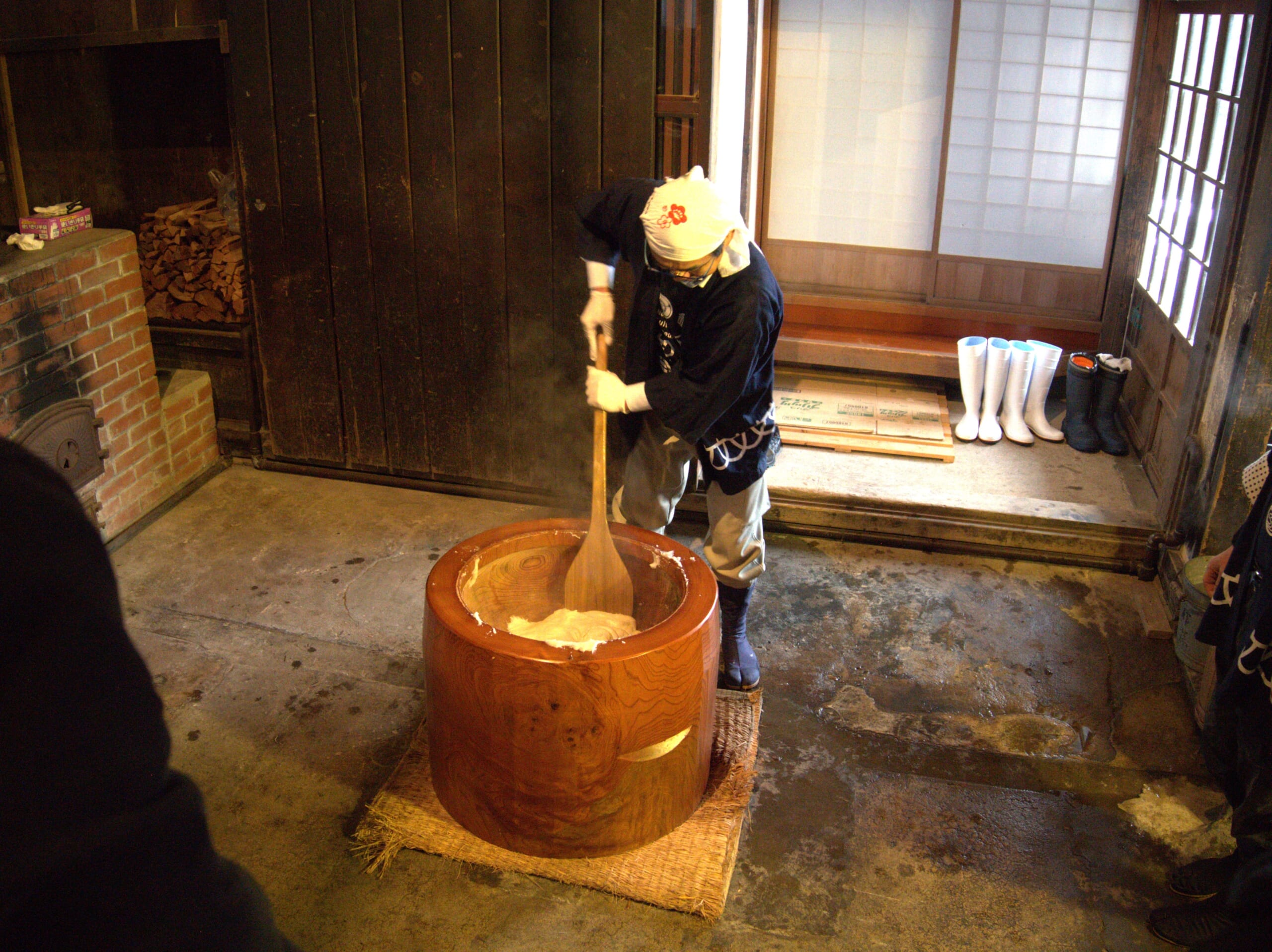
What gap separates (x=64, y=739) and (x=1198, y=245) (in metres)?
4.90

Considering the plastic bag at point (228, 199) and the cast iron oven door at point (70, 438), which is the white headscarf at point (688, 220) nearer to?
the cast iron oven door at point (70, 438)

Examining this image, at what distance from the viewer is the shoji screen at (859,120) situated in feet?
18.2

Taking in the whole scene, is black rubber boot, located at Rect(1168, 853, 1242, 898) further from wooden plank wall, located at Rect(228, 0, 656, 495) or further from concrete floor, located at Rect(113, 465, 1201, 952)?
wooden plank wall, located at Rect(228, 0, 656, 495)

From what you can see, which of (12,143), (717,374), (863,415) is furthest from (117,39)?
(863,415)

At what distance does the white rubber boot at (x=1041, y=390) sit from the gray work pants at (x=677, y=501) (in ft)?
8.03

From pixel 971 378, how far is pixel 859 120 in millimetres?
1563

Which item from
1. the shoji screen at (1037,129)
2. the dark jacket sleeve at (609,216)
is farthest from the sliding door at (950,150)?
Result: the dark jacket sleeve at (609,216)

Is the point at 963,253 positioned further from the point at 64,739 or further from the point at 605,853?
the point at 64,739

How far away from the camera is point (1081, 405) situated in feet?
17.5

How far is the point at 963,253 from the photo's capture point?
5.88 m

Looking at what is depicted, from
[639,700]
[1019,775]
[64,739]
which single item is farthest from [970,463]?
[64,739]

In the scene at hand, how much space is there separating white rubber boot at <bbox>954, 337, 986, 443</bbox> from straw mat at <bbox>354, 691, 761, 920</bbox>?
2.89m

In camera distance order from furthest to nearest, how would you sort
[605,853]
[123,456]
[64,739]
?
[123,456] → [605,853] → [64,739]

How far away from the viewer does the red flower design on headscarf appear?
2.86 meters
